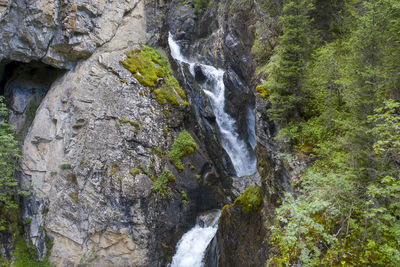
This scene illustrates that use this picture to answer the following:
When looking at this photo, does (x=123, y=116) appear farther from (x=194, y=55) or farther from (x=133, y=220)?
(x=194, y=55)

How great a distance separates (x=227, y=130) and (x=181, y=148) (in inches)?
216

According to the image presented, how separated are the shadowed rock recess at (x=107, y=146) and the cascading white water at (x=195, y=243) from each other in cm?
37

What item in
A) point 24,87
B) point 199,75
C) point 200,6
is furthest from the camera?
point 200,6

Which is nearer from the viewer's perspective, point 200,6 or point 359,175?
point 359,175

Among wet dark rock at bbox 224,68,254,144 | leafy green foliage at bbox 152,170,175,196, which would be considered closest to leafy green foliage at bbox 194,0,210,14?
wet dark rock at bbox 224,68,254,144

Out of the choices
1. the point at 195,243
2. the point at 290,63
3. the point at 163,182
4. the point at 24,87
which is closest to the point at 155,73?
the point at 163,182

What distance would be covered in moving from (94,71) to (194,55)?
1465 centimetres

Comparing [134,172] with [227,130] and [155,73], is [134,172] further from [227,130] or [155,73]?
[227,130]

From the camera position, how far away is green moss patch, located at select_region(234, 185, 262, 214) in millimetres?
8071

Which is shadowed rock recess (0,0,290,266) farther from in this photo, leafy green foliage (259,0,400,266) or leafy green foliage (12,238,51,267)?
leafy green foliage (259,0,400,266)

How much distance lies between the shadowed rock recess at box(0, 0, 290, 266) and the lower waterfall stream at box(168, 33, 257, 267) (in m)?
0.54

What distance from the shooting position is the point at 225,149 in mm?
16359

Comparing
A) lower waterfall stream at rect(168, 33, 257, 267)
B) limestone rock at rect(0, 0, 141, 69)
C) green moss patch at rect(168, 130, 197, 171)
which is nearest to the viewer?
lower waterfall stream at rect(168, 33, 257, 267)

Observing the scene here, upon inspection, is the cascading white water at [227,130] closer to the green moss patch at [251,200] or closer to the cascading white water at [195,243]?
the cascading white water at [195,243]
